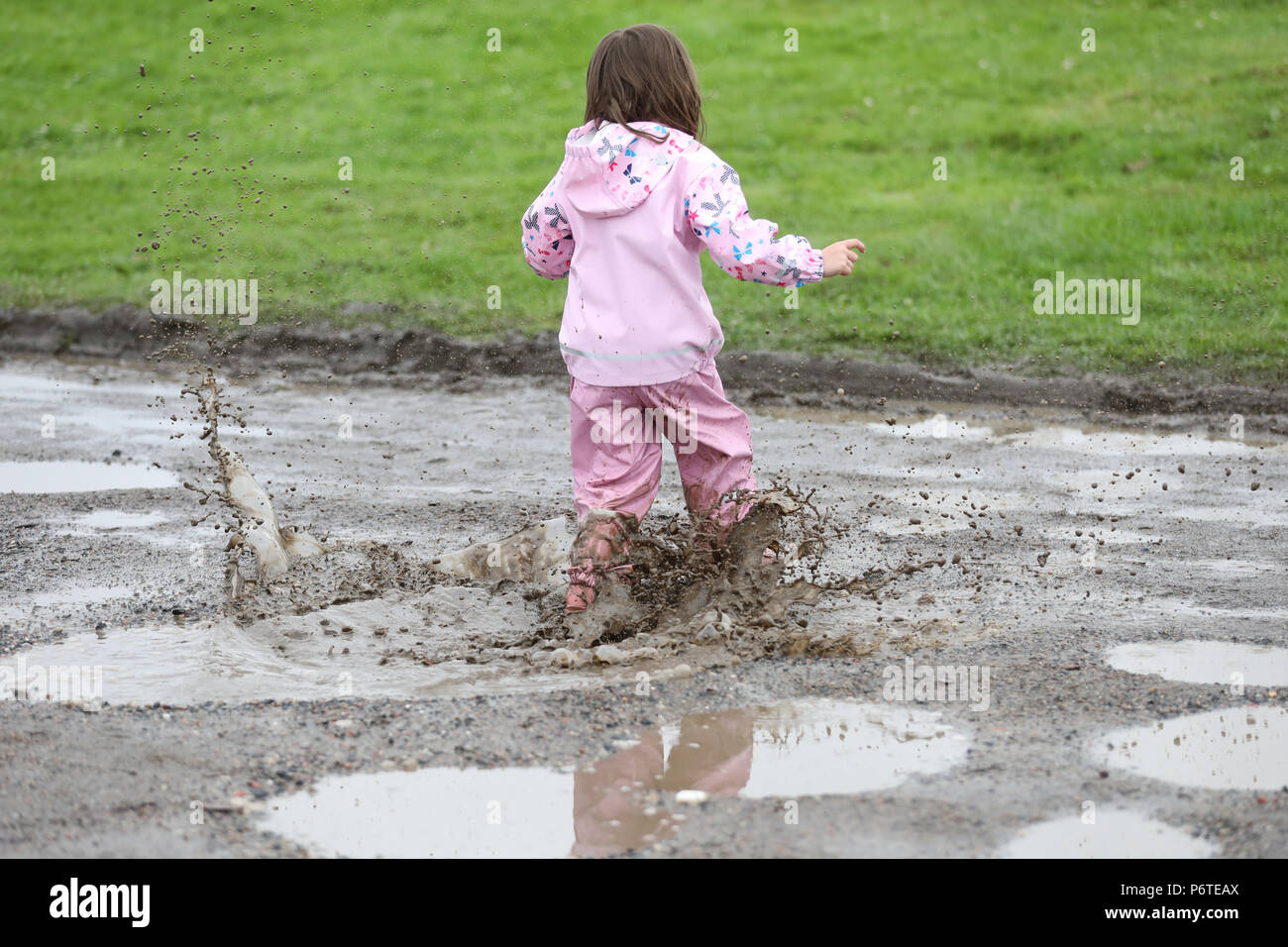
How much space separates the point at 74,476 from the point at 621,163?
13.5ft

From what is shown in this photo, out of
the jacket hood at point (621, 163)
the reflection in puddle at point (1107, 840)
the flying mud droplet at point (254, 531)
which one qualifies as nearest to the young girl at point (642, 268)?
the jacket hood at point (621, 163)

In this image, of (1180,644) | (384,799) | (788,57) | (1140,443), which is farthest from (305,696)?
(788,57)

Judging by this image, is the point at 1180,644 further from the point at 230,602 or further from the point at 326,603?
the point at 230,602

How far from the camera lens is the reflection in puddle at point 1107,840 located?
3100 millimetres

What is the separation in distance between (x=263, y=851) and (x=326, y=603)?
192 cm

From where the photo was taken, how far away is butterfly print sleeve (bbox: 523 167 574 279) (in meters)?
4.63

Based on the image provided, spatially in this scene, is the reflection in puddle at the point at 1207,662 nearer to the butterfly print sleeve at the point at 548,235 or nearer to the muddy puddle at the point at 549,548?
the muddy puddle at the point at 549,548

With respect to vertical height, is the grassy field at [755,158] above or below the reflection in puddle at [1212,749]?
above

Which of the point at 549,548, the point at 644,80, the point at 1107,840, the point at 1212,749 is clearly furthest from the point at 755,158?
the point at 1107,840

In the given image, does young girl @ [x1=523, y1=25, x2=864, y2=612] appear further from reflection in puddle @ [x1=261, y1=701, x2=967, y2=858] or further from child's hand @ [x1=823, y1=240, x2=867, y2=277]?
reflection in puddle @ [x1=261, y1=701, x2=967, y2=858]

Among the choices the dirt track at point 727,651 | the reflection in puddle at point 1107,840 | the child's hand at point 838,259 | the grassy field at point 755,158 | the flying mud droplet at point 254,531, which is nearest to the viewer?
the reflection in puddle at point 1107,840

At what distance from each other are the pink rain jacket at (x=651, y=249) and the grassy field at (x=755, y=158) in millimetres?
5090

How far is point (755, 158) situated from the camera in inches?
546
